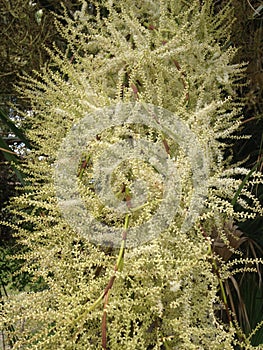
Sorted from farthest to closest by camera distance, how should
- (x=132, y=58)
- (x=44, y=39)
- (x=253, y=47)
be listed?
(x=44, y=39), (x=253, y=47), (x=132, y=58)

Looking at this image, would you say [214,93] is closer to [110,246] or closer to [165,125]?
[165,125]

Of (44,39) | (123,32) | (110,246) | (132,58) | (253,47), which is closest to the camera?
(110,246)

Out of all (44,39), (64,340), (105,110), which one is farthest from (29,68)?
(64,340)

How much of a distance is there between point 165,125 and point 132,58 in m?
0.18

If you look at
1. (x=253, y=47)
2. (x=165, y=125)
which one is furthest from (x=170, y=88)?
(x=253, y=47)

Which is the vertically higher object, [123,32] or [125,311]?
[123,32]

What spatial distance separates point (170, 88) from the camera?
90cm

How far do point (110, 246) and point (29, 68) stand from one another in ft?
2.77

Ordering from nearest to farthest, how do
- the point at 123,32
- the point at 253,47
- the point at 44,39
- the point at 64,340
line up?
1. the point at 64,340
2. the point at 123,32
3. the point at 253,47
4. the point at 44,39

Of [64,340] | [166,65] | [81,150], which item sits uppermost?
[166,65]

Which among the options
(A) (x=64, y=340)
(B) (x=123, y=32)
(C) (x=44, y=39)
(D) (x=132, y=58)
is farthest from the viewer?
(C) (x=44, y=39)

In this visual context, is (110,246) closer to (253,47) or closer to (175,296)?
(175,296)

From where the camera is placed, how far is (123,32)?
3.26 ft

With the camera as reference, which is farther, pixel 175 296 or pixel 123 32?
pixel 123 32
